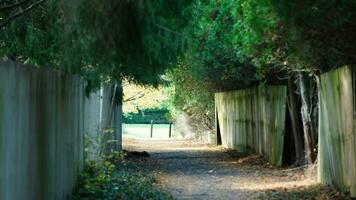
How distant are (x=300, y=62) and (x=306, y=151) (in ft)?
11.5

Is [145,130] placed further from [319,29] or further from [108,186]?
[319,29]

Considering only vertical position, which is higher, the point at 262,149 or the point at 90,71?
the point at 90,71

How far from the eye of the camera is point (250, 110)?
61.2 feet

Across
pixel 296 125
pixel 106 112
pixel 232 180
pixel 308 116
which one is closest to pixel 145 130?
pixel 106 112

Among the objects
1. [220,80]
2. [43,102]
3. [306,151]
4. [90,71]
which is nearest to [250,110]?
[220,80]

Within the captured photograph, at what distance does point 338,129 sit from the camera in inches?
366

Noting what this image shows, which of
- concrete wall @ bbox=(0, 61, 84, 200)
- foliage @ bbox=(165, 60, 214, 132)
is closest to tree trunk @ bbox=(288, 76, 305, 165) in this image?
concrete wall @ bbox=(0, 61, 84, 200)

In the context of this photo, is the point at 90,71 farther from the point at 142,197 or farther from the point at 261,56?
the point at 261,56

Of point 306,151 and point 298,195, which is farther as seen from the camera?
point 306,151

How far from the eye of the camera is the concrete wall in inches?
195

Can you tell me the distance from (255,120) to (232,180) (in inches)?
212

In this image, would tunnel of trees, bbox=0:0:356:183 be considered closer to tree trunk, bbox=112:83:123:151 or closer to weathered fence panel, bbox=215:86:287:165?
weathered fence panel, bbox=215:86:287:165

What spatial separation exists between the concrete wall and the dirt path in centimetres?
285

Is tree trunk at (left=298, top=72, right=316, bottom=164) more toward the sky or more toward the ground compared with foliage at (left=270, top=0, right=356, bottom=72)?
more toward the ground
